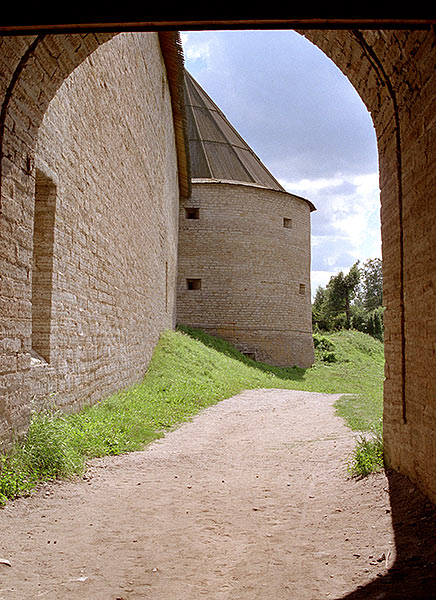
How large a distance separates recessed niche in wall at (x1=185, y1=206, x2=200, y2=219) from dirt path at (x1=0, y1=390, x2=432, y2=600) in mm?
16284

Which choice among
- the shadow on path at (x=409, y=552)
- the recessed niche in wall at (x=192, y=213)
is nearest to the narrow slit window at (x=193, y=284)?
the recessed niche in wall at (x=192, y=213)

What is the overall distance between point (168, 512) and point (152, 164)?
1027cm

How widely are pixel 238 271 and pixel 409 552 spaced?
1838cm

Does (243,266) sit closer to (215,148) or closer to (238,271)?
(238,271)

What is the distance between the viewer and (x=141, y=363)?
1183 cm

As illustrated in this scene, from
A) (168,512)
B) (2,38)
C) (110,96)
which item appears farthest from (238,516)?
(110,96)

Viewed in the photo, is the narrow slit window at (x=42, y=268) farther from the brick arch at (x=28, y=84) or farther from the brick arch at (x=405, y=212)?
the brick arch at (x=405, y=212)

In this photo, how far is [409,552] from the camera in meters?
3.27

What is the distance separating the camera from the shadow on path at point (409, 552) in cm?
277

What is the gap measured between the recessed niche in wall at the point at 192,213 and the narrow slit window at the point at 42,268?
1572 centimetres

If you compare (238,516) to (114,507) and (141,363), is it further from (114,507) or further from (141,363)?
(141,363)

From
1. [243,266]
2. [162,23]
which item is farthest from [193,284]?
[162,23]

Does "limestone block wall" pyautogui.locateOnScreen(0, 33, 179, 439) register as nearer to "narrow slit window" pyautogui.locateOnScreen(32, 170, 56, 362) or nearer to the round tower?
"narrow slit window" pyautogui.locateOnScreen(32, 170, 56, 362)

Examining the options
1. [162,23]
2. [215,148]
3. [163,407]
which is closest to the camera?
[162,23]
